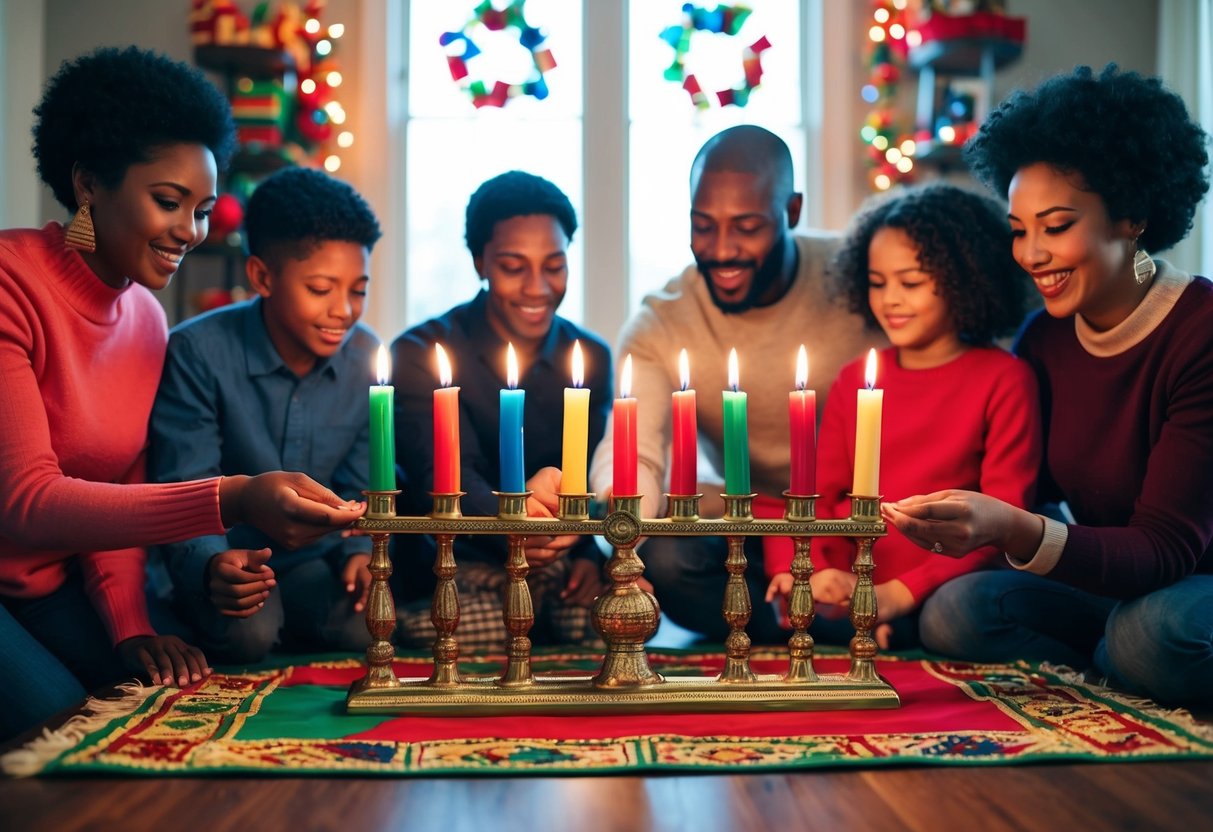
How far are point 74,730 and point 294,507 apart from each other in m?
0.39

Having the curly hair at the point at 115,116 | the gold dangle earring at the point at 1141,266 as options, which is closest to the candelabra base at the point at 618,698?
the gold dangle earring at the point at 1141,266

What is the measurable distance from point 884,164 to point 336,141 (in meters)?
2.01

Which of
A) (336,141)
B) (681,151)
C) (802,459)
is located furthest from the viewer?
(681,151)

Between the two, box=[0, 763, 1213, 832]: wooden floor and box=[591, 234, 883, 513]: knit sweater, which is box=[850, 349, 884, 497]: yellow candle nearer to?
box=[0, 763, 1213, 832]: wooden floor

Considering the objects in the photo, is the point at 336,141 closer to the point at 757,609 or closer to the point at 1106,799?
the point at 757,609

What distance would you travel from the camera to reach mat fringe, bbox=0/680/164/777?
1.39 metres

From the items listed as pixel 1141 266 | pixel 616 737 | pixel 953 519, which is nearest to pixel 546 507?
pixel 616 737

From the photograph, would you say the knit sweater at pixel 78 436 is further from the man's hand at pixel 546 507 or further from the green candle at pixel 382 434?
the man's hand at pixel 546 507

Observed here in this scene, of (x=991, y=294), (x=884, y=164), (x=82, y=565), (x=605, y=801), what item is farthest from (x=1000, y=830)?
(x=884, y=164)

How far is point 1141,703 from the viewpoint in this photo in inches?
69.1

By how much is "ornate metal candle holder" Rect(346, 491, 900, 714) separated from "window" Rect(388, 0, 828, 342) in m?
2.90

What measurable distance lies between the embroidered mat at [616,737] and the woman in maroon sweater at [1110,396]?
0.61 feet

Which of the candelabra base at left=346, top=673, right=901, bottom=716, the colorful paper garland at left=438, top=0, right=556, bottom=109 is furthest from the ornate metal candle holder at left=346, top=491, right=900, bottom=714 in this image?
the colorful paper garland at left=438, top=0, right=556, bottom=109

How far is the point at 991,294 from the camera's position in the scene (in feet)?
7.54
